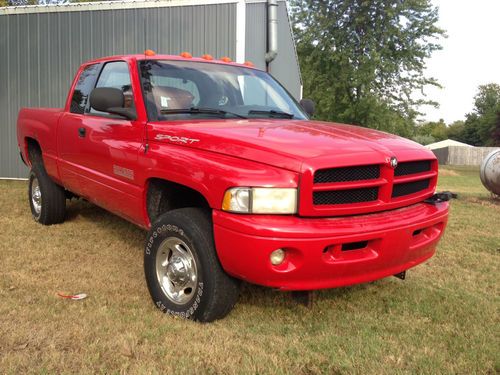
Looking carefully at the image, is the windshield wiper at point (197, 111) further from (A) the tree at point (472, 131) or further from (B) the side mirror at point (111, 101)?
(A) the tree at point (472, 131)

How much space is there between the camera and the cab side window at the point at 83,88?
4770mm

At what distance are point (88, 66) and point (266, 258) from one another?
348 cm

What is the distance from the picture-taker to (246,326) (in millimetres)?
3094

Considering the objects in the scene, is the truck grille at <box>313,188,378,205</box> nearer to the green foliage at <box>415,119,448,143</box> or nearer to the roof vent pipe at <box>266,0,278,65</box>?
the roof vent pipe at <box>266,0,278,65</box>

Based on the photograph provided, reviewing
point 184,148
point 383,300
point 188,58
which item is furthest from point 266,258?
point 188,58

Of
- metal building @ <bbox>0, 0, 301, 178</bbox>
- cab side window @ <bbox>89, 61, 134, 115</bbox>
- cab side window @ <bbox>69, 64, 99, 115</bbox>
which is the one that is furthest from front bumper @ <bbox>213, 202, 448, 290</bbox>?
metal building @ <bbox>0, 0, 301, 178</bbox>

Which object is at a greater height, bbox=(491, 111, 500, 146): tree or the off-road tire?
the off-road tire

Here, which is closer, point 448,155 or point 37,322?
point 37,322

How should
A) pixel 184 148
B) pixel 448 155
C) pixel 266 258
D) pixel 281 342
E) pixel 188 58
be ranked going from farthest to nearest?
pixel 448 155
pixel 188 58
pixel 184 148
pixel 281 342
pixel 266 258

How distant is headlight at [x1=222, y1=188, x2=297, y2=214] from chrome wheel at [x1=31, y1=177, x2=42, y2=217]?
399cm

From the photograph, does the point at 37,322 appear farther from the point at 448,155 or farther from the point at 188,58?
the point at 448,155

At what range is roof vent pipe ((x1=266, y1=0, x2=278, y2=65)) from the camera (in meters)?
10.0

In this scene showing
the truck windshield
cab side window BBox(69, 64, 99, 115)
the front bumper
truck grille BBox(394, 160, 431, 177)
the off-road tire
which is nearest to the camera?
the front bumper

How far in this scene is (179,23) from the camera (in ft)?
31.8
